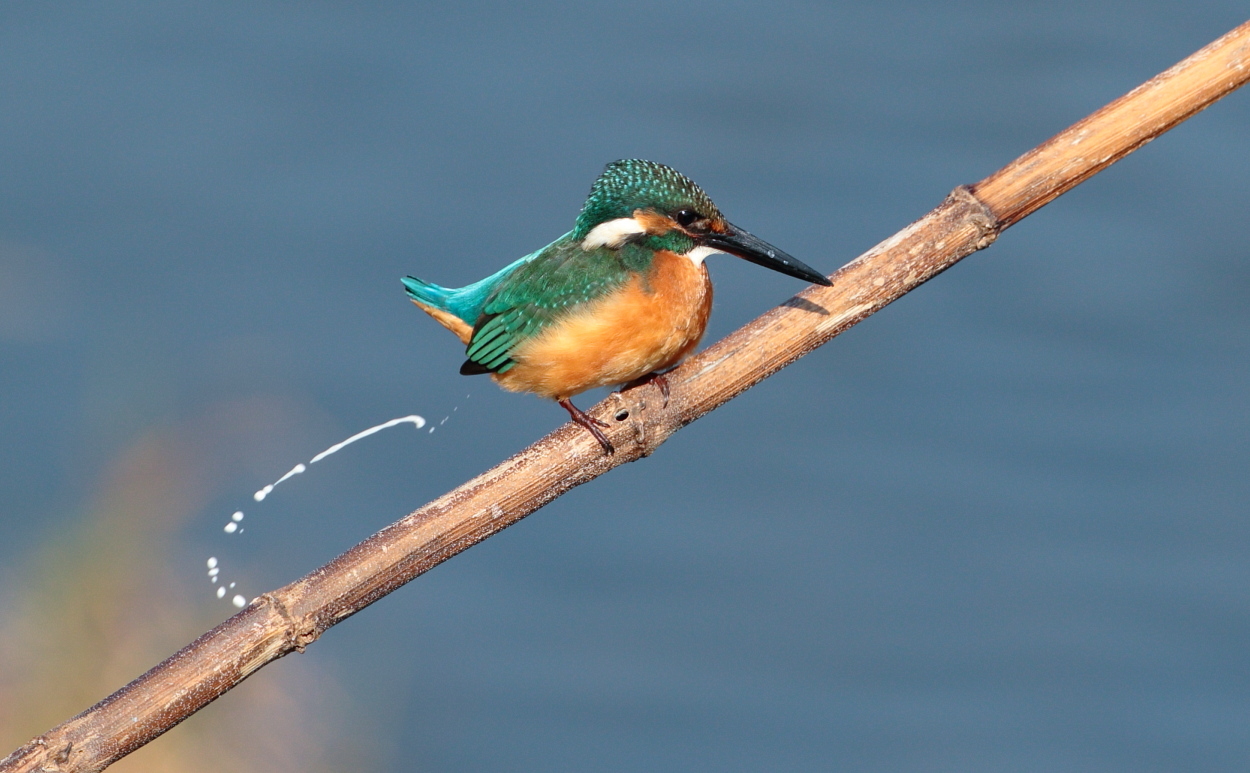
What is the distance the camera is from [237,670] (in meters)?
2.93

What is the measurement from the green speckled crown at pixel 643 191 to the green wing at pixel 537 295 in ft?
0.46

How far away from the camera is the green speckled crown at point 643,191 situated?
3770 mm

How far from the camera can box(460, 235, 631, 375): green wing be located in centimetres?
388

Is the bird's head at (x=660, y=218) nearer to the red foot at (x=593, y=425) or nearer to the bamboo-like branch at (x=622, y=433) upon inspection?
the bamboo-like branch at (x=622, y=433)

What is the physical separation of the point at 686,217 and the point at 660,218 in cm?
7

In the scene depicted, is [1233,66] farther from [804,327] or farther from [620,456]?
[620,456]

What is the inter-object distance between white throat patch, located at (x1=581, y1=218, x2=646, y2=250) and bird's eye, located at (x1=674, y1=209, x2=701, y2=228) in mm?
94

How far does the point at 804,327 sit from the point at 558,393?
855 mm

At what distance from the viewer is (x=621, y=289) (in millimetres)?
3820

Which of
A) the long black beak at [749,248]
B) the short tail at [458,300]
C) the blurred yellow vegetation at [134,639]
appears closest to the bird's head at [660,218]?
the long black beak at [749,248]

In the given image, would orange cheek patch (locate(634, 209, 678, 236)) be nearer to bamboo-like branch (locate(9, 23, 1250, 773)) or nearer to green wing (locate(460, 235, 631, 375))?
green wing (locate(460, 235, 631, 375))

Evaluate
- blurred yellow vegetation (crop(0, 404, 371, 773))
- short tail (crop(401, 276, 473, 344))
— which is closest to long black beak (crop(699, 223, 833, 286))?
short tail (crop(401, 276, 473, 344))

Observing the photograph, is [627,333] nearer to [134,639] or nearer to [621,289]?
[621,289]

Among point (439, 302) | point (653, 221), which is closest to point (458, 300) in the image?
point (439, 302)
